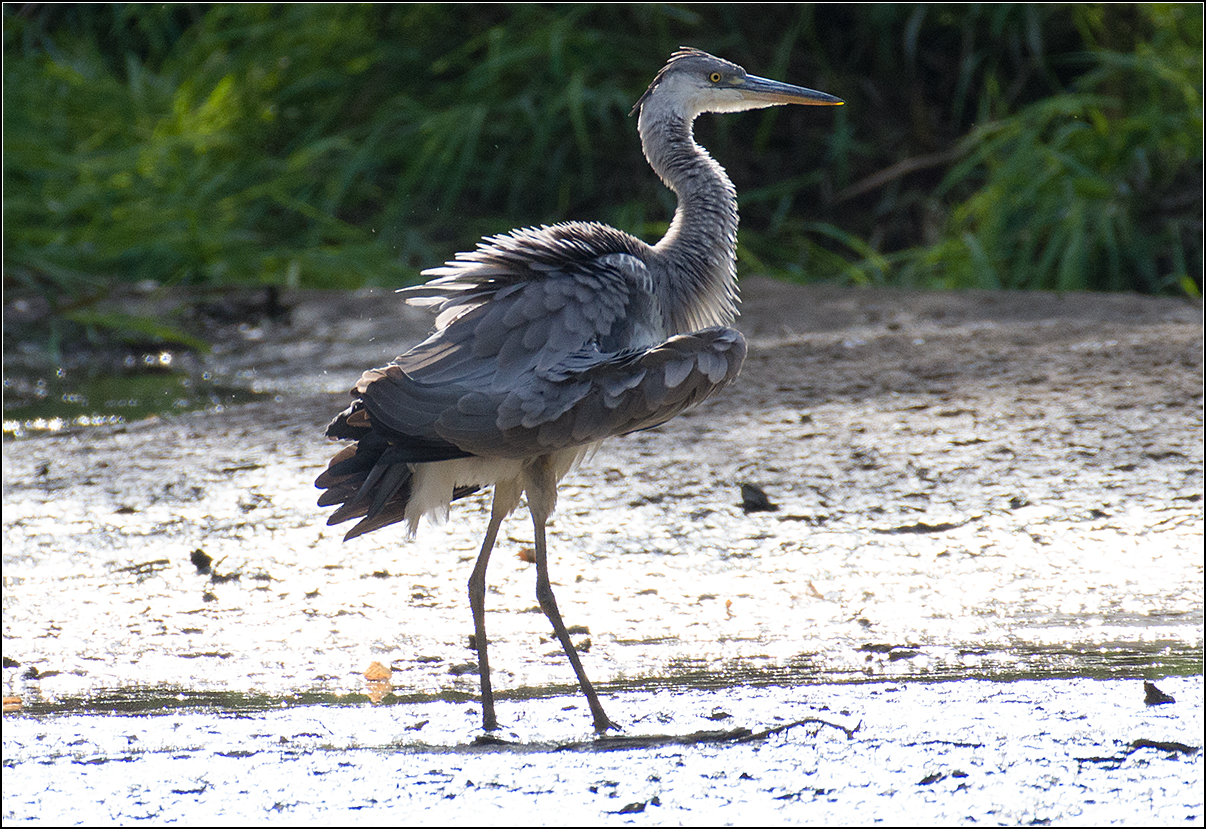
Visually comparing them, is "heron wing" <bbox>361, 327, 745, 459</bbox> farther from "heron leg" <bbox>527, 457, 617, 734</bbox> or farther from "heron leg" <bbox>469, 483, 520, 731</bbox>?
"heron leg" <bbox>469, 483, 520, 731</bbox>

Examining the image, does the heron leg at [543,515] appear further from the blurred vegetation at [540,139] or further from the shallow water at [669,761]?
the blurred vegetation at [540,139]

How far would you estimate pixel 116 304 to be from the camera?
859 cm

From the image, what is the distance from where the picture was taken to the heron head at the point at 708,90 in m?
4.26

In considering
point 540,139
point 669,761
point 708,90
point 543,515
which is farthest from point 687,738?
point 540,139

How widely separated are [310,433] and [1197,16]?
20.4 ft

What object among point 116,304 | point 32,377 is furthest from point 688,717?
point 116,304

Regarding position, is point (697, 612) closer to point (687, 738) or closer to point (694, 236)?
point (687, 738)

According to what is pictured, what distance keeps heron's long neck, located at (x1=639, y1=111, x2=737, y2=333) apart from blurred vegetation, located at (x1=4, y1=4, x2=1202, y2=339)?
4490 mm

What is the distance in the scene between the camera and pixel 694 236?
157 inches

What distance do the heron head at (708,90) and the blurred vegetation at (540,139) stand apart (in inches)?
164

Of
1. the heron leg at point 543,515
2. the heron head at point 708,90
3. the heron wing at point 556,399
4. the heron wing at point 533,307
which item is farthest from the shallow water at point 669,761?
the heron head at point 708,90

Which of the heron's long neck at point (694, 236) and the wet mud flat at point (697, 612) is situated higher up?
the heron's long neck at point (694, 236)

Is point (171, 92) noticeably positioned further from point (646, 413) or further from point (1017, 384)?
point (646, 413)

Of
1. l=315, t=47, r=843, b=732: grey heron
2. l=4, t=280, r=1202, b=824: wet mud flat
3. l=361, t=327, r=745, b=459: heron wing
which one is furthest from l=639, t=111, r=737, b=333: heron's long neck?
l=4, t=280, r=1202, b=824: wet mud flat
